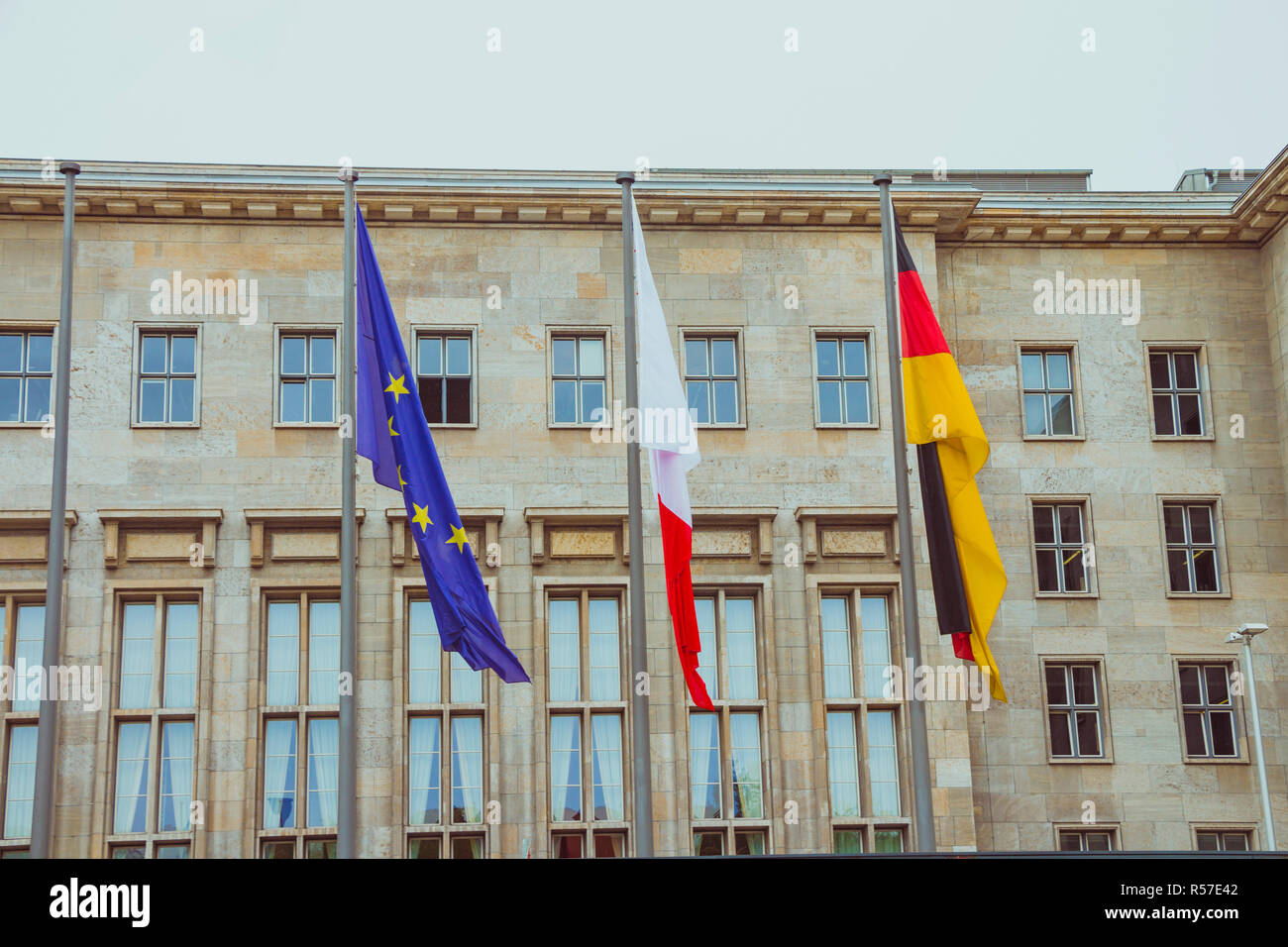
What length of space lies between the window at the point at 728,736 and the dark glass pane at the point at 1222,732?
26.8 ft

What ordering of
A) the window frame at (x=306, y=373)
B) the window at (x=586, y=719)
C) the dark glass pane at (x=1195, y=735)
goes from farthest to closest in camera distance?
the dark glass pane at (x=1195, y=735) < the window frame at (x=306, y=373) < the window at (x=586, y=719)

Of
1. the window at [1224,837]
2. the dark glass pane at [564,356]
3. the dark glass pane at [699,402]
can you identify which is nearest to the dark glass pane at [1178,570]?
the window at [1224,837]

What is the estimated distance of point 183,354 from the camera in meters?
25.8

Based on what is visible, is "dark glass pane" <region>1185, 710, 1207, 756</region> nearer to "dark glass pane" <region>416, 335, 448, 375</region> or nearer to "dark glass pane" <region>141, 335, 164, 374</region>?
"dark glass pane" <region>416, 335, 448, 375</region>

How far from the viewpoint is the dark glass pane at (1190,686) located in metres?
26.4

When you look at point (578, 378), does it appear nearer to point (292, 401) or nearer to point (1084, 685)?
point (292, 401)

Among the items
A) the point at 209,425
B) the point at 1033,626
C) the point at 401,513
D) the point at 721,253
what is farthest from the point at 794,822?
the point at 209,425

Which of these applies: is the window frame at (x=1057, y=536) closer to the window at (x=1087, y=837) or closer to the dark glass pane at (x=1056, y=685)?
the dark glass pane at (x=1056, y=685)

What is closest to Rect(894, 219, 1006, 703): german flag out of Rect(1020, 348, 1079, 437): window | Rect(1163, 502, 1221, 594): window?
Rect(1020, 348, 1079, 437): window

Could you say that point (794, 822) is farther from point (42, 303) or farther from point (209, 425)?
point (42, 303)

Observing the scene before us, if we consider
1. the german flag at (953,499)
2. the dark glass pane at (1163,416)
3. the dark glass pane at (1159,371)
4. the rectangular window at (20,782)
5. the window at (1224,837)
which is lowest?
the window at (1224,837)

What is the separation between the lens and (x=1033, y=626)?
26.4m
